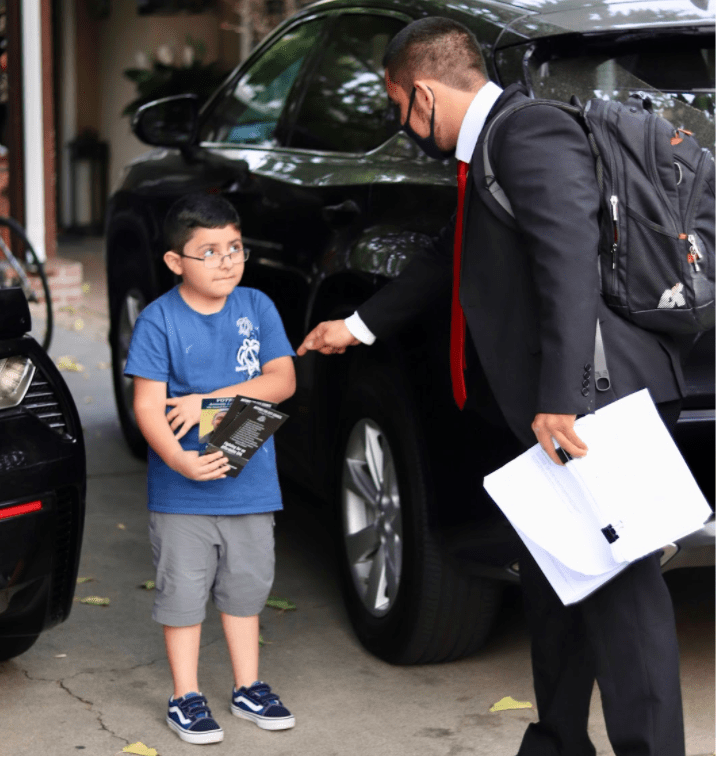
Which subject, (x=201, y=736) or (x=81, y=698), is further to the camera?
(x=81, y=698)

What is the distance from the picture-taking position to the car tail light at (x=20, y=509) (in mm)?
2998

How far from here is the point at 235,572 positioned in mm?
3334

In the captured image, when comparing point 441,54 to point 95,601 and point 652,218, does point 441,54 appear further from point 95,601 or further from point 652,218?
point 95,601

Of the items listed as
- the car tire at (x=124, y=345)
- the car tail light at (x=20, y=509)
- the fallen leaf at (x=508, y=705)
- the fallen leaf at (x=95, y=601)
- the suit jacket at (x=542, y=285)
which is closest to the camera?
the suit jacket at (x=542, y=285)

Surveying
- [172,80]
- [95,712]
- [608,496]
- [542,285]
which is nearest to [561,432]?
[608,496]

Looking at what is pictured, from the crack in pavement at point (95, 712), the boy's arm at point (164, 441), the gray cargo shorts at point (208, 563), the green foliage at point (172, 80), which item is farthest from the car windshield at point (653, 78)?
the green foliage at point (172, 80)

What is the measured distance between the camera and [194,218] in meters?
3.24

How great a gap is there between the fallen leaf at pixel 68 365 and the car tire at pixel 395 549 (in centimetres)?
426

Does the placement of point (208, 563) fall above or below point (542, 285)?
below

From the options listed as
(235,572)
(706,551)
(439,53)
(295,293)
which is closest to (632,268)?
(439,53)

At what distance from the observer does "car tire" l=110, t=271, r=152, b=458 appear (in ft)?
18.7

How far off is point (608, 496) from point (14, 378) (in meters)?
1.47

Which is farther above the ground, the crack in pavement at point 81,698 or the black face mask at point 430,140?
the black face mask at point 430,140

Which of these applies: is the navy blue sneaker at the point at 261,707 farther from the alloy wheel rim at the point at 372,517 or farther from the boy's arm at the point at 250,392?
the boy's arm at the point at 250,392
